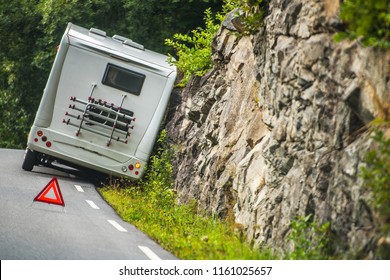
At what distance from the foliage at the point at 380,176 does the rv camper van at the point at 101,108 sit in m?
11.7

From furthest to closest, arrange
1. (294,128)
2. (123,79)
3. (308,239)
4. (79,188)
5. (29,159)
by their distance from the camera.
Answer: (29,159) → (123,79) → (79,188) → (294,128) → (308,239)

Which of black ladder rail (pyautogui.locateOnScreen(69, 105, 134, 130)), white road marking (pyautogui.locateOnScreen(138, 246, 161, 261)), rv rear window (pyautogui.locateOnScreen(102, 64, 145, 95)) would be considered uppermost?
rv rear window (pyautogui.locateOnScreen(102, 64, 145, 95))

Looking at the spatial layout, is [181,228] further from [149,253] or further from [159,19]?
[159,19]

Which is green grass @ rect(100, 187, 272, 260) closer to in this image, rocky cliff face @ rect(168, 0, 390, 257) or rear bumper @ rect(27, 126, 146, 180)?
rocky cliff face @ rect(168, 0, 390, 257)

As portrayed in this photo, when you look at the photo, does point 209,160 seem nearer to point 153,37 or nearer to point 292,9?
point 292,9

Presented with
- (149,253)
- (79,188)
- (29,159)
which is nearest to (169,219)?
(149,253)

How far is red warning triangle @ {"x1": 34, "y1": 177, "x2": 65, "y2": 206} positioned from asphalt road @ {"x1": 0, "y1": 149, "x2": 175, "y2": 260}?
0.12m

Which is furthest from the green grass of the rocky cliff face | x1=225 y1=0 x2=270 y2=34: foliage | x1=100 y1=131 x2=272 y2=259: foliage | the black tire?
x1=225 y1=0 x2=270 y2=34: foliage

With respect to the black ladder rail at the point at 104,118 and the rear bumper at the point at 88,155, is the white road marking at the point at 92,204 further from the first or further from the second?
the black ladder rail at the point at 104,118

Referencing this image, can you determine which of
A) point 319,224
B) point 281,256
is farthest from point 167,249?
point 319,224

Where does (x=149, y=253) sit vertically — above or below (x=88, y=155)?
above

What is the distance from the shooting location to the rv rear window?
19656 mm

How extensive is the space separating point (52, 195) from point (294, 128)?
5611mm

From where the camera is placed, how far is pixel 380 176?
8.26m
